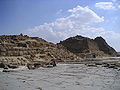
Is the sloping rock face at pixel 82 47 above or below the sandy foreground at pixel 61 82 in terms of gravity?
above

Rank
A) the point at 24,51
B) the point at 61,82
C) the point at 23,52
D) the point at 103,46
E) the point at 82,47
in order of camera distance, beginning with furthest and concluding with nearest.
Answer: the point at 103,46, the point at 82,47, the point at 24,51, the point at 23,52, the point at 61,82

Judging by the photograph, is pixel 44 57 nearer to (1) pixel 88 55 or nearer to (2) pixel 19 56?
(2) pixel 19 56

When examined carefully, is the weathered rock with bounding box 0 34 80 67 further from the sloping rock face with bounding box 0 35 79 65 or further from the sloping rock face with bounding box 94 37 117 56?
the sloping rock face with bounding box 94 37 117 56

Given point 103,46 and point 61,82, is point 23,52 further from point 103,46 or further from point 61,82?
point 103,46

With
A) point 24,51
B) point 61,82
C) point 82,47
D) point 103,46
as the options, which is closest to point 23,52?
point 24,51

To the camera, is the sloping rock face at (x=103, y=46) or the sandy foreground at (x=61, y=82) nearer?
the sandy foreground at (x=61, y=82)

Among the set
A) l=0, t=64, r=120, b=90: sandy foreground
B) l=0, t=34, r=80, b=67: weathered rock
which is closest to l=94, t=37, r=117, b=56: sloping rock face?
l=0, t=34, r=80, b=67: weathered rock

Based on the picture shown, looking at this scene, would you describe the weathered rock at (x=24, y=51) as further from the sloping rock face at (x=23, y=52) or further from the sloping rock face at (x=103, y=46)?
the sloping rock face at (x=103, y=46)

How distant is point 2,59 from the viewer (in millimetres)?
42812

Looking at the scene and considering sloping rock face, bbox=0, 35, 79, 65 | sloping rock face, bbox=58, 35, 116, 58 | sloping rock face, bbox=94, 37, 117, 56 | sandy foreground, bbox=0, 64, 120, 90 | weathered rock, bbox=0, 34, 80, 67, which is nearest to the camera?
sandy foreground, bbox=0, 64, 120, 90

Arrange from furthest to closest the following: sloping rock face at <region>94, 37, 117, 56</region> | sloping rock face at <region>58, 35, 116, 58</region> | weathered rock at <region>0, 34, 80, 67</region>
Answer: sloping rock face at <region>94, 37, 117, 56</region>
sloping rock face at <region>58, 35, 116, 58</region>
weathered rock at <region>0, 34, 80, 67</region>

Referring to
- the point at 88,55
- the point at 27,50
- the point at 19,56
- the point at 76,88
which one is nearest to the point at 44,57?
the point at 27,50

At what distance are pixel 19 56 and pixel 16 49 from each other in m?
3.25

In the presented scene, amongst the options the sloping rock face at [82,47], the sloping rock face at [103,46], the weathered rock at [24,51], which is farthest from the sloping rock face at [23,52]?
the sloping rock face at [103,46]
